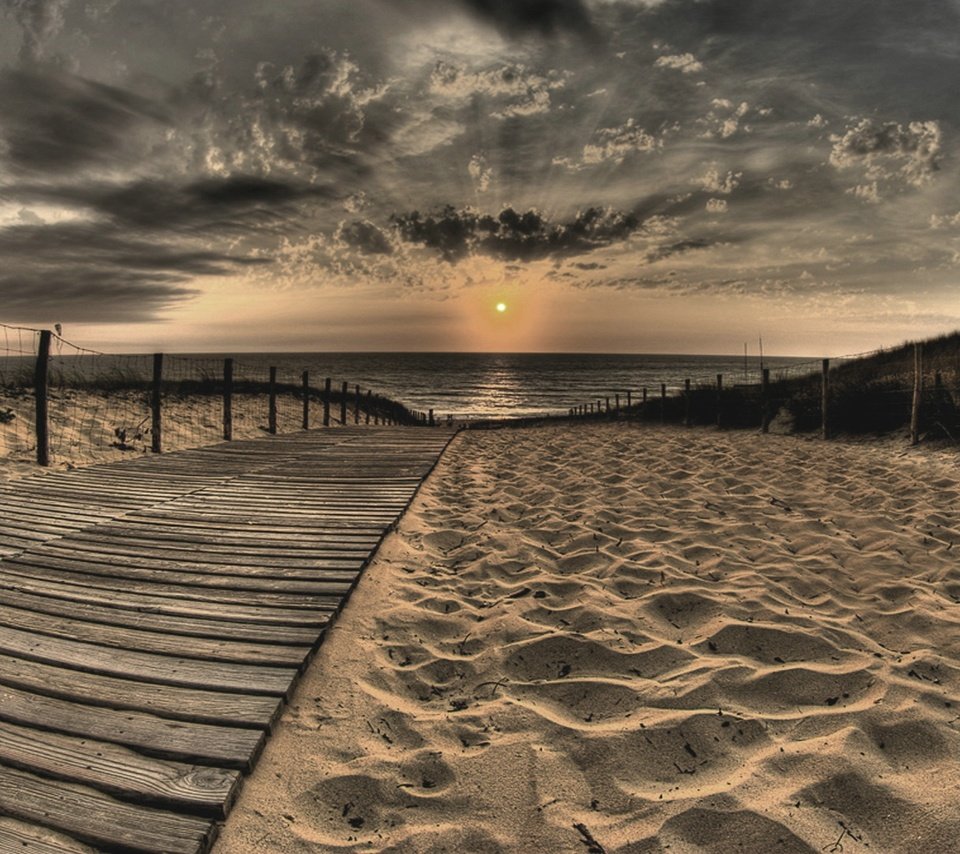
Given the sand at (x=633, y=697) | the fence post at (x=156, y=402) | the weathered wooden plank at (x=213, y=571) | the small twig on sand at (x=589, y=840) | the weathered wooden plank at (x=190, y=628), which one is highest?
the fence post at (x=156, y=402)

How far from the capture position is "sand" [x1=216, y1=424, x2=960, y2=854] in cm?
184

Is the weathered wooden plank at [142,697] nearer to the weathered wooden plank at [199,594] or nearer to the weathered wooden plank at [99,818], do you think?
the weathered wooden plank at [99,818]

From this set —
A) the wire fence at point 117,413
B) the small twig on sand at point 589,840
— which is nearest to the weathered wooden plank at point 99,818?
the small twig on sand at point 589,840

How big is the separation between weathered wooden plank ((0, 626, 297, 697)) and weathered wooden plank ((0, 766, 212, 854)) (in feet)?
1.97

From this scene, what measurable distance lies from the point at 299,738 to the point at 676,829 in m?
1.43

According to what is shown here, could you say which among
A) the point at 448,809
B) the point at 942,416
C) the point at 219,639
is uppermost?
the point at 942,416

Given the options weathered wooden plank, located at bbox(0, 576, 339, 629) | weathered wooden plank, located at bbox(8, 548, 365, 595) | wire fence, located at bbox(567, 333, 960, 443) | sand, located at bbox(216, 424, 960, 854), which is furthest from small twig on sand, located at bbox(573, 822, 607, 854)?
wire fence, located at bbox(567, 333, 960, 443)

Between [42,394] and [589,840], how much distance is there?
8.94 meters

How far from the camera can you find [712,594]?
3.55m

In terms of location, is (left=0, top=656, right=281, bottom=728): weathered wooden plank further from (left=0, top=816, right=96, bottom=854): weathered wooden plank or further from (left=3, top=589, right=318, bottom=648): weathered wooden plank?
(left=0, top=816, right=96, bottom=854): weathered wooden plank

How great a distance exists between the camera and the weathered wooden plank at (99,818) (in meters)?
1.63

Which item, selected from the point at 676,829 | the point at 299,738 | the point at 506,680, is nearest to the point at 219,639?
the point at 299,738

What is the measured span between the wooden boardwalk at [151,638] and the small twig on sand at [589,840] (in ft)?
3.75

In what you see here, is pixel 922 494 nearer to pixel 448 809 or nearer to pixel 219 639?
pixel 448 809
